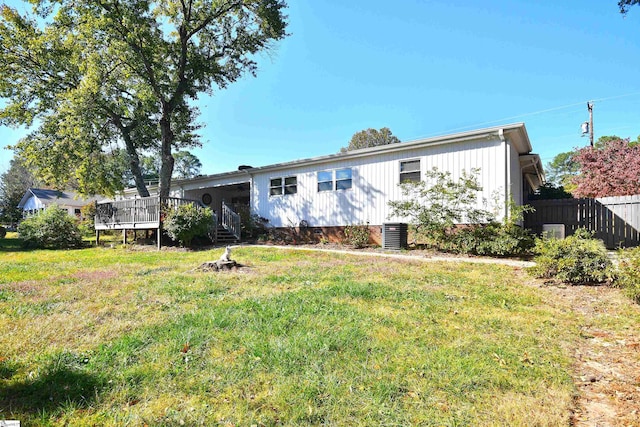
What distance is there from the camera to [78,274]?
23.1 ft

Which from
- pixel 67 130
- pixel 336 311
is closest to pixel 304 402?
pixel 336 311

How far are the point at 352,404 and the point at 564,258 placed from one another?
548cm

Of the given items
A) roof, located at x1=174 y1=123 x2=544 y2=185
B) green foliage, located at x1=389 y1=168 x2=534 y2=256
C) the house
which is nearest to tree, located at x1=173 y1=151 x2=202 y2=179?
the house

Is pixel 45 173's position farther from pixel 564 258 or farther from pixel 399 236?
pixel 564 258

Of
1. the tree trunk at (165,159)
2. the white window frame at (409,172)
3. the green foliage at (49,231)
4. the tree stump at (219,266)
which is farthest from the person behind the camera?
the tree trunk at (165,159)

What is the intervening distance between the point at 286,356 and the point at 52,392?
5.62 ft

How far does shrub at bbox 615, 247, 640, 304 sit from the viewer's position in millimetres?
4387

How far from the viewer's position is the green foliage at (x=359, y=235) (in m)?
12.0

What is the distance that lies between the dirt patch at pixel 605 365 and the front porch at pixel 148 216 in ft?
42.4

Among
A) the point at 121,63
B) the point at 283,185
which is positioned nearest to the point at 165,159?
the point at 121,63

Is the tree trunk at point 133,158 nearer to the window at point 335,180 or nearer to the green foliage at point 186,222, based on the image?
the green foliage at point 186,222

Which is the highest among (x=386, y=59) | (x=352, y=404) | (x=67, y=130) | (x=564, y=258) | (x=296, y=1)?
(x=296, y=1)

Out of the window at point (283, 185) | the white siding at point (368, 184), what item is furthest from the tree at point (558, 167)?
the window at point (283, 185)

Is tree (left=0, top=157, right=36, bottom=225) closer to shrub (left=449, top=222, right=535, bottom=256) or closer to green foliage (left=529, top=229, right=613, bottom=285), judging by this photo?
shrub (left=449, top=222, right=535, bottom=256)
